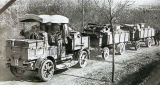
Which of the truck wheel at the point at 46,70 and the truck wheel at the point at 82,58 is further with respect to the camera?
the truck wheel at the point at 82,58

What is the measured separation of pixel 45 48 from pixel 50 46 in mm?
402

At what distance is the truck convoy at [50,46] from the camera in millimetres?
5906

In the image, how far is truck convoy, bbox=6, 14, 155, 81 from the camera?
5906 millimetres

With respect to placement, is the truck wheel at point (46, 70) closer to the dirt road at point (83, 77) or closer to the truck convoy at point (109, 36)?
the dirt road at point (83, 77)

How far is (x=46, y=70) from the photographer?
639 centimetres

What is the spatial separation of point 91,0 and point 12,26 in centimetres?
1127

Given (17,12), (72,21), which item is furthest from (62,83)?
(72,21)

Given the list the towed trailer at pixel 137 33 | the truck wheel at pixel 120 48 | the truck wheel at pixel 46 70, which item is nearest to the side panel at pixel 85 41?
the truck wheel at pixel 46 70

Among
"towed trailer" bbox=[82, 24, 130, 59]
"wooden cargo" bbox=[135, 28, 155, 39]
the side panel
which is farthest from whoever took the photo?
"wooden cargo" bbox=[135, 28, 155, 39]

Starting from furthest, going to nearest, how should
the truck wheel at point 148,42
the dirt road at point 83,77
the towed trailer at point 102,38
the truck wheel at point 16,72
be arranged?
the truck wheel at point 148,42 → the towed trailer at point 102,38 → the truck wheel at point 16,72 → the dirt road at point 83,77

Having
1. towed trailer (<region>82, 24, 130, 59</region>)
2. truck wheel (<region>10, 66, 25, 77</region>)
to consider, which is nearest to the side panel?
towed trailer (<region>82, 24, 130, 59</region>)

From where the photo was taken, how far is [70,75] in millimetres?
7102

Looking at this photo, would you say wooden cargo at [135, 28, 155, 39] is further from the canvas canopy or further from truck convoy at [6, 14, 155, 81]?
the canvas canopy

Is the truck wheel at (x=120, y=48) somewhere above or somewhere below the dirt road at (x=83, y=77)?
above
